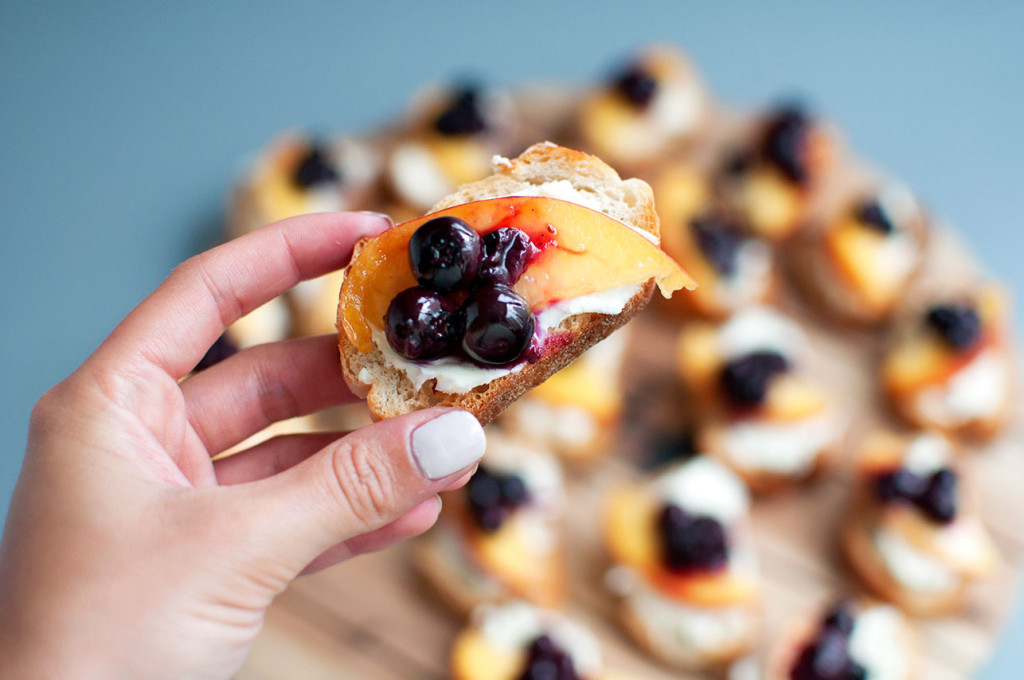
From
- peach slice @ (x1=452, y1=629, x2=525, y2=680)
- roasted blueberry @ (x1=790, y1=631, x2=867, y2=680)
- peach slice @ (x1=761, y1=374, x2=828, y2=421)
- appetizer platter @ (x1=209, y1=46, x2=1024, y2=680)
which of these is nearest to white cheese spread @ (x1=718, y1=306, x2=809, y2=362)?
appetizer platter @ (x1=209, y1=46, x2=1024, y2=680)

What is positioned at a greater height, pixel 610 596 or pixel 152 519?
pixel 152 519

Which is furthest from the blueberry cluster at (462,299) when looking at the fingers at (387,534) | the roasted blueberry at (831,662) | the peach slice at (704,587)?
the roasted blueberry at (831,662)

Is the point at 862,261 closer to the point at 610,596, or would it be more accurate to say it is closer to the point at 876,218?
the point at 876,218

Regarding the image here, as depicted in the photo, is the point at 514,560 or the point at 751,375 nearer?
the point at 514,560

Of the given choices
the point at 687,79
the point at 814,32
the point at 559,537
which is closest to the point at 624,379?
the point at 559,537

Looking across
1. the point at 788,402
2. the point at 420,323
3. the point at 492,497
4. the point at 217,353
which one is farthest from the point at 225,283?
the point at 788,402

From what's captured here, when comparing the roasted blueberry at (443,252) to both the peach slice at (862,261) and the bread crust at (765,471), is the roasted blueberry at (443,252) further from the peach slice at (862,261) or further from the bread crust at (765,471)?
the peach slice at (862,261)
